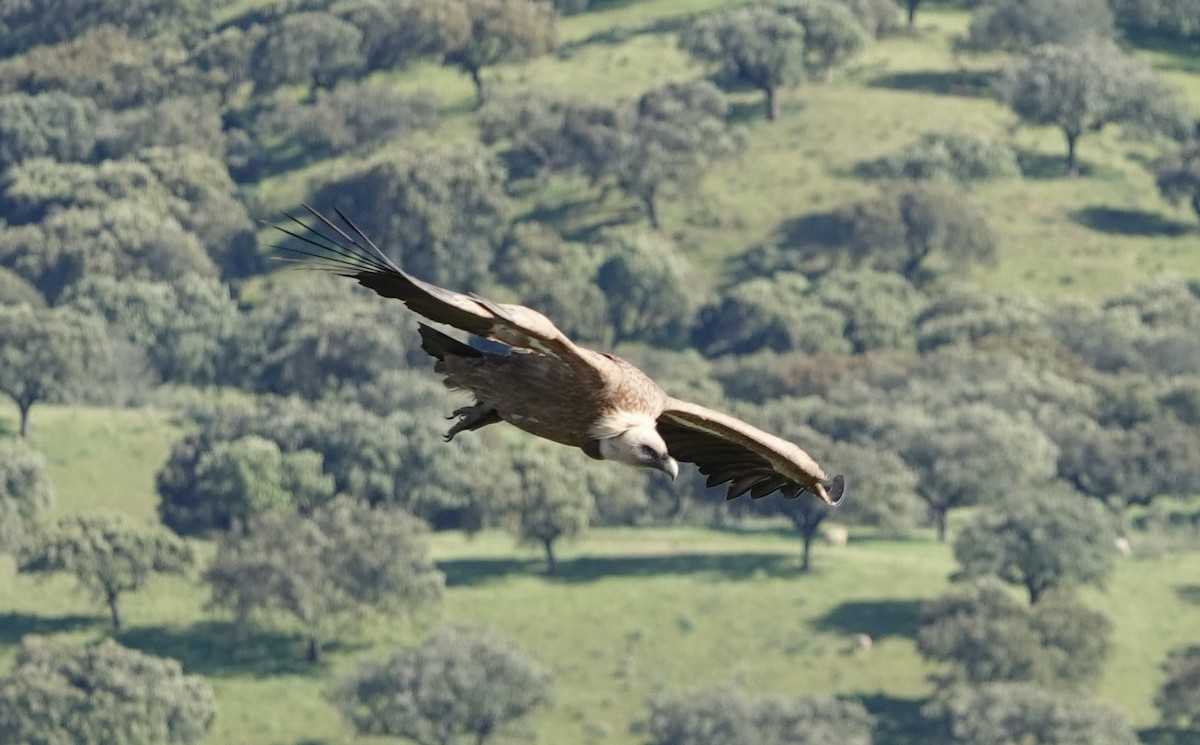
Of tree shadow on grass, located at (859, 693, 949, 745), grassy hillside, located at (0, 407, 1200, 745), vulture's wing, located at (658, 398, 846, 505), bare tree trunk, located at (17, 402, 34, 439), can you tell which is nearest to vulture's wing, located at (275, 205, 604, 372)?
vulture's wing, located at (658, 398, 846, 505)

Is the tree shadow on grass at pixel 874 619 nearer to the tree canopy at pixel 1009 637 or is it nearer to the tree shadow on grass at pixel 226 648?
the tree canopy at pixel 1009 637

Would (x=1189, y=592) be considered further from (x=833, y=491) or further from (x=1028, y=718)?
(x=833, y=491)

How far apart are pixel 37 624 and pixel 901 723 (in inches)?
1957

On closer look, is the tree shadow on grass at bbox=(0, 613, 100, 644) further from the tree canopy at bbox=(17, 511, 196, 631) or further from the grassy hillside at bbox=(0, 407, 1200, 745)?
the tree canopy at bbox=(17, 511, 196, 631)

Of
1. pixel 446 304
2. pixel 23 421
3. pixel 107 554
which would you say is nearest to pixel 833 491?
pixel 446 304

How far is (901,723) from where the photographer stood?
138875 mm

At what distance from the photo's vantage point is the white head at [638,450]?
59.0ft

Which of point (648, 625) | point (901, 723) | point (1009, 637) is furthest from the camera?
point (1009, 637)

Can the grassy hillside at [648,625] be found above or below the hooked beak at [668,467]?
below

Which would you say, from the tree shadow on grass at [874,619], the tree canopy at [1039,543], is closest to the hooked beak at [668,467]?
the tree shadow on grass at [874,619]

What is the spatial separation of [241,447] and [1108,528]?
5868 centimetres

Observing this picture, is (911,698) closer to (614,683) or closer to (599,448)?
(614,683)

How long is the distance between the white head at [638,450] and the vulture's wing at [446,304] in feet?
1.79

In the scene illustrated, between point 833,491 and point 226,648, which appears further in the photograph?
point 226,648
